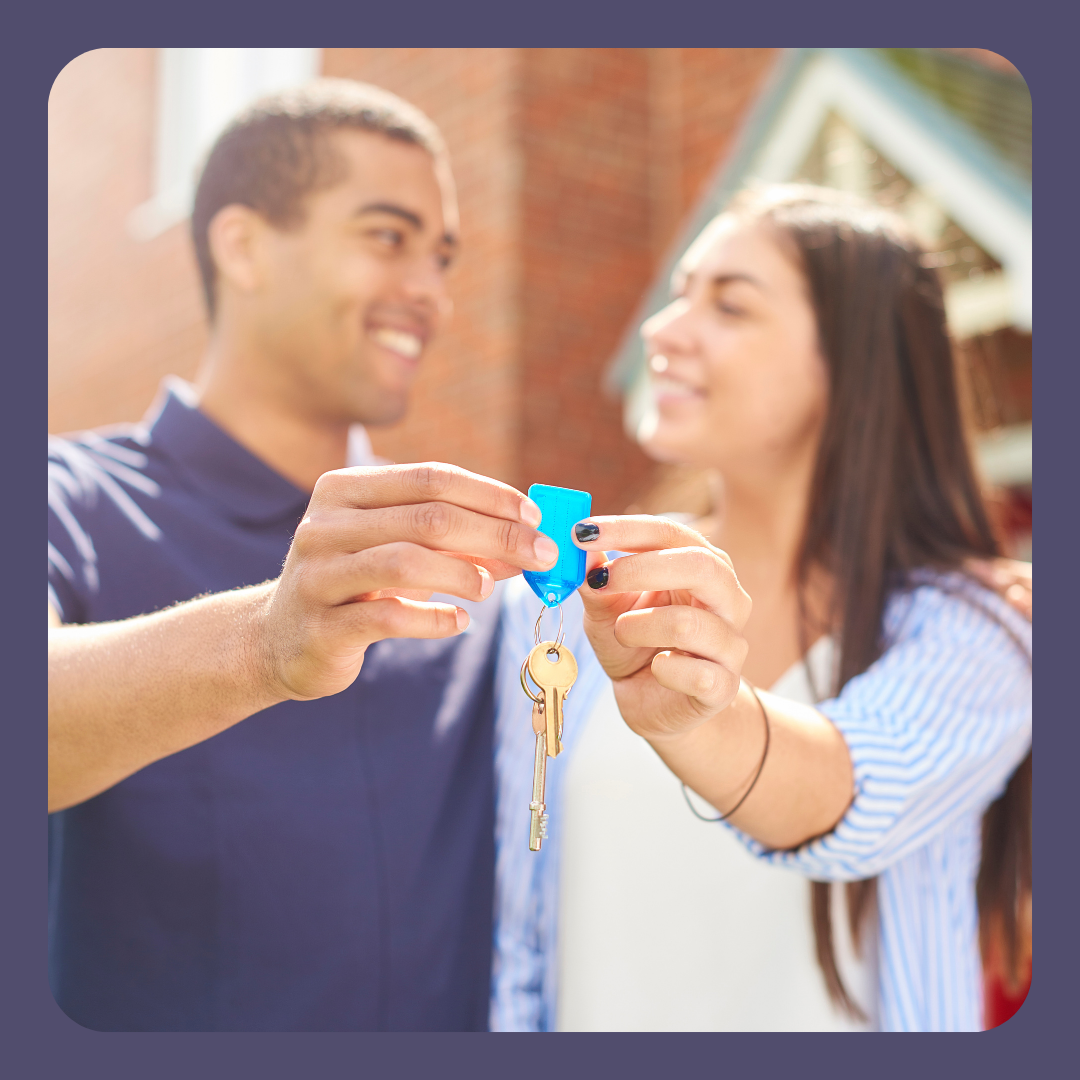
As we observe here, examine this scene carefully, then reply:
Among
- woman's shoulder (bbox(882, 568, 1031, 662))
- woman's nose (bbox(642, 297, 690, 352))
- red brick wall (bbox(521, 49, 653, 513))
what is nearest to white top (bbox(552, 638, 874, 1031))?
woman's shoulder (bbox(882, 568, 1031, 662))

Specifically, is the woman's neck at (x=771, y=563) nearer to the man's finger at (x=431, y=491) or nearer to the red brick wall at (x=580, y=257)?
the man's finger at (x=431, y=491)

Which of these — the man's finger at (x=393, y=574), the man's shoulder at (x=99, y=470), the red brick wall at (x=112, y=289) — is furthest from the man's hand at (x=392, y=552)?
the red brick wall at (x=112, y=289)

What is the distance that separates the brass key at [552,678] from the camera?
2.72 ft

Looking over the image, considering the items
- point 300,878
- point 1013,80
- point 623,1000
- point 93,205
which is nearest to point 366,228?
point 300,878

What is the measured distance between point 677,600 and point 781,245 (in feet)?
2.89

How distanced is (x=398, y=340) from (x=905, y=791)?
1028mm

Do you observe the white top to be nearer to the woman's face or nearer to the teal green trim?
the woman's face

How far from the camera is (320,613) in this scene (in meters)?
0.76

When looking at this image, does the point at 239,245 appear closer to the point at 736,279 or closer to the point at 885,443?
the point at 736,279

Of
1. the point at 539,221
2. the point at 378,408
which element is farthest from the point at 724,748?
the point at 539,221

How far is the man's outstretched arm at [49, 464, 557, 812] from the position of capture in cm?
73

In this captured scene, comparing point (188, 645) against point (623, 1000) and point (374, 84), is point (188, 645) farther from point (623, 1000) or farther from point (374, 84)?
point (374, 84)

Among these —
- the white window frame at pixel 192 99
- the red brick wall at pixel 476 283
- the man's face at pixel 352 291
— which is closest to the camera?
the man's face at pixel 352 291

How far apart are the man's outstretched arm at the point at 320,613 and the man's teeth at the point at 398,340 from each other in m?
0.83
